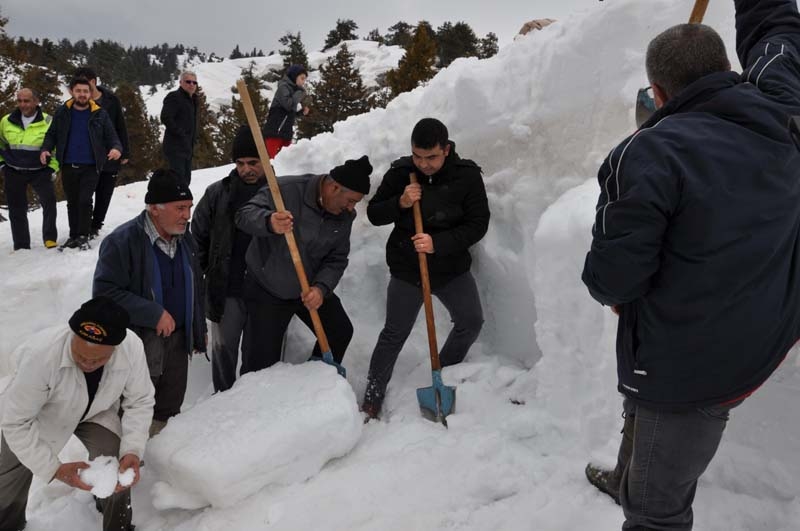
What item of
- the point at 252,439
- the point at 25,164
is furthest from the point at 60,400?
the point at 25,164

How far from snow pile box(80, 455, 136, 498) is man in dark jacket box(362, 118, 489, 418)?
60.2 inches

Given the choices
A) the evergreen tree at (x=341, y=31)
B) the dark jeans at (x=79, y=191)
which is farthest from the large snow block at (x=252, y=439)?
the evergreen tree at (x=341, y=31)

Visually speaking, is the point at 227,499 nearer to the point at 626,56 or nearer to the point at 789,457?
the point at 789,457

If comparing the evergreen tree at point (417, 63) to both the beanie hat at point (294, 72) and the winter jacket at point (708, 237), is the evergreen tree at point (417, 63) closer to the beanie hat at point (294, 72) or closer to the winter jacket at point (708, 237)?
the beanie hat at point (294, 72)

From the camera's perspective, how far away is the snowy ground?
2.38 meters

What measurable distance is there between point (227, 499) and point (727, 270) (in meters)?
2.43

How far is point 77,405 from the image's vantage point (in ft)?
8.23

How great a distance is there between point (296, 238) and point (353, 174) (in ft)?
1.91

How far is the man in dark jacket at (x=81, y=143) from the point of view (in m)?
5.54

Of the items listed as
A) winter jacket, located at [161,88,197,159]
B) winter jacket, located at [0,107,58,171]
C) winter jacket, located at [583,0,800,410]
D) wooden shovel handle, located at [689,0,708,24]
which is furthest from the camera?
winter jacket, located at [161,88,197,159]

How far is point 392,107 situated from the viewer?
4945 millimetres

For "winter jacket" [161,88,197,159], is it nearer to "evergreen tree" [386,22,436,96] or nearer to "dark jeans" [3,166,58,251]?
"dark jeans" [3,166,58,251]

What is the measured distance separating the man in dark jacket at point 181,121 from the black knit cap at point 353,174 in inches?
146

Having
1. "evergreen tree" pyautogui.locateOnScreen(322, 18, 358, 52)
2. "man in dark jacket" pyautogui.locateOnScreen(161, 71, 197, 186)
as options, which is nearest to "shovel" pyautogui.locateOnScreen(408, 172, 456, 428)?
"man in dark jacket" pyautogui.locateOnScreen(161, 71, 197, 186)
